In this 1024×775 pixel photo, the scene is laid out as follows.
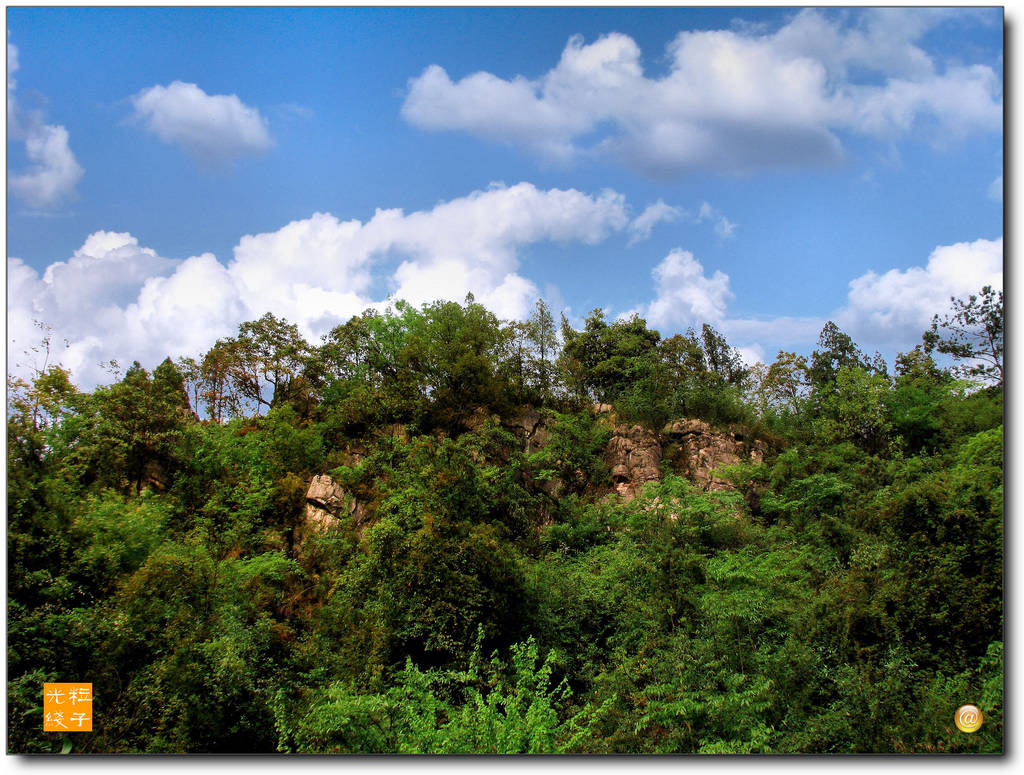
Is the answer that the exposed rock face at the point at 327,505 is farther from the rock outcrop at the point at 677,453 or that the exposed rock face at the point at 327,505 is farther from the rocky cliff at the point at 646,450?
the rock outcrop at the point at 677,453

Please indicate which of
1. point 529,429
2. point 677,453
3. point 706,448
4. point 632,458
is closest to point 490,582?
point 632,458

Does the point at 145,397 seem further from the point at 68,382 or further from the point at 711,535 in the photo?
the point at 711,535

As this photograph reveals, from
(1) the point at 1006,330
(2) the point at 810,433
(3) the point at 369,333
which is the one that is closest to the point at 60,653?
(1) the point at 1006,330

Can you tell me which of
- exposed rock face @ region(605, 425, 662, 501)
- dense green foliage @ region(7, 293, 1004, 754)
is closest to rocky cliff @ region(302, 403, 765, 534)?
exposed rock face @ region(605, 425, 662, 501)

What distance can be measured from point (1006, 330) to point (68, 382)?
15311 mm

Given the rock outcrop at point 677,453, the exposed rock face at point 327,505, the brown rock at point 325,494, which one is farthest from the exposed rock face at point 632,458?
the brown rock at point 325,494

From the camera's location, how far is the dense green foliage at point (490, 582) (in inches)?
270

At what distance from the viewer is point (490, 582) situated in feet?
31.9

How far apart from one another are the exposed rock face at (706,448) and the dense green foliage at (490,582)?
3.52ft

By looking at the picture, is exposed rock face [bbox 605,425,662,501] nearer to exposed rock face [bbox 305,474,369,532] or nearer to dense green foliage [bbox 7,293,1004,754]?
dense green foliage [bbox 7,293,1004,754]

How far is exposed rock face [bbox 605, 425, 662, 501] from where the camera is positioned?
705 inches

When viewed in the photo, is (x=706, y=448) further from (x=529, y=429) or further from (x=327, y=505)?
(x=327, y=505)

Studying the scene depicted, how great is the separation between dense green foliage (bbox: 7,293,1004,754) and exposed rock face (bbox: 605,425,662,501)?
15.6 inches

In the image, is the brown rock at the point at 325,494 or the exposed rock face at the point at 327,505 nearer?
the exposed rock face at the point at 327,505
